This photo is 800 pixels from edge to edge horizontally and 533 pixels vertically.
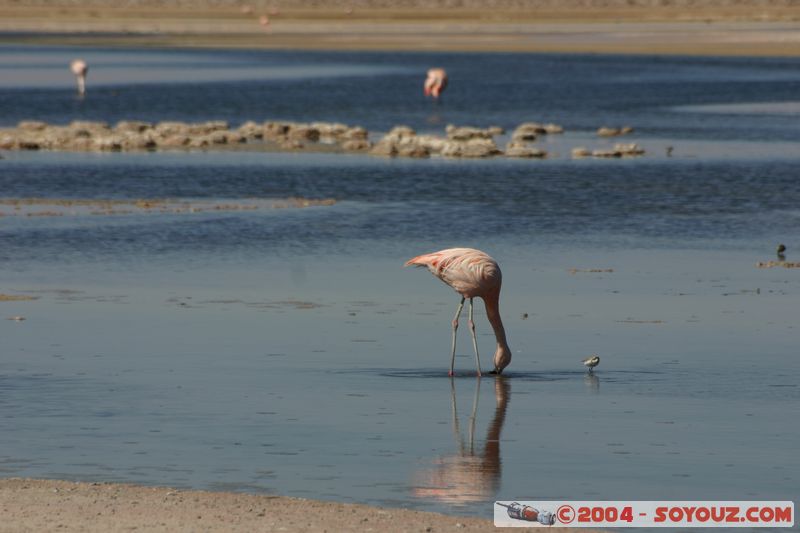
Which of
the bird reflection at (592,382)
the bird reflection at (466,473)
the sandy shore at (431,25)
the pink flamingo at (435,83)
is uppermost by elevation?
the sandy shore at (431,25)

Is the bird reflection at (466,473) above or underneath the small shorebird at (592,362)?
underneath

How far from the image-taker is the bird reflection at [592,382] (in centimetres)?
1550

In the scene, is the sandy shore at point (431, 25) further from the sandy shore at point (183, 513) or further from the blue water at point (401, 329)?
the sandy shore at point (183, 513)

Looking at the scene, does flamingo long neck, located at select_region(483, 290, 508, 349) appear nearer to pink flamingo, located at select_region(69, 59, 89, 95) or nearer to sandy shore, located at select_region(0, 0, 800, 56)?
pink flamingo, located at select_region(69, 59, 89, 95)

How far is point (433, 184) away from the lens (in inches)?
1383

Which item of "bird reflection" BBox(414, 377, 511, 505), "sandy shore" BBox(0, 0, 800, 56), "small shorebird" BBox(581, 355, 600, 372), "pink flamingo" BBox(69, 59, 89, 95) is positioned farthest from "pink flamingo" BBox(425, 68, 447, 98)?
"bird reflection" BBox(414, 377, 511, 505)

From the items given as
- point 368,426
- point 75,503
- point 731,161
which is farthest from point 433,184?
point 75,503

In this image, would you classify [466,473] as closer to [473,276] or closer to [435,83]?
[473,276]

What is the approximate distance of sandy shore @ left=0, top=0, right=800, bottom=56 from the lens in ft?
353

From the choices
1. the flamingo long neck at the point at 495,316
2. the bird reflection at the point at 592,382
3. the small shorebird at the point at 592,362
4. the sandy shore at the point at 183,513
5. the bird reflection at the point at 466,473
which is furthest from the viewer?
the flamingo long neck at the point at 495,316

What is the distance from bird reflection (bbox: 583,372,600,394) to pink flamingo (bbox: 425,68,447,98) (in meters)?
49.6

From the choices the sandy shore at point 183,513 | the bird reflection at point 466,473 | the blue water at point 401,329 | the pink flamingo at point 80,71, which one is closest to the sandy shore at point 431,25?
the pink flamingo at point 80,71

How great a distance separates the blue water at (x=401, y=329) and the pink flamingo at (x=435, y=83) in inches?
904

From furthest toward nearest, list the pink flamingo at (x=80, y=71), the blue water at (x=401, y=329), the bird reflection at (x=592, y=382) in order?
the pink flamingo at (x=80, y=71) < the bird reflection at (x=592, y=382) < the blue water at (x=401, y=329)
